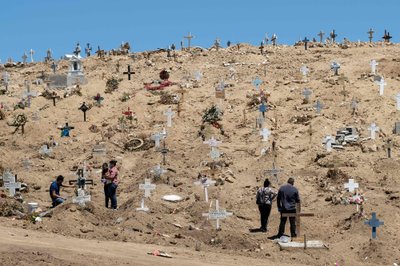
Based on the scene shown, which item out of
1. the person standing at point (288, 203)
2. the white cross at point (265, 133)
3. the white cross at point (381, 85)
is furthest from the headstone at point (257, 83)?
the person standing at point (288, 203)

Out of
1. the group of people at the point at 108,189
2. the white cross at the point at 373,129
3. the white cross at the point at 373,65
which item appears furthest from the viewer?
the white cross at the point at 373,65

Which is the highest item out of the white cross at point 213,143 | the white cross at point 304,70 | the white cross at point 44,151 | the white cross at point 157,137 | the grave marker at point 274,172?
the white cross at point 304,70

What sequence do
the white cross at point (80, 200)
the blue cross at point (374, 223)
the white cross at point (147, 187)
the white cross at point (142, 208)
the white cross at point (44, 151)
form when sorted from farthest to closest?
the white cross at point (44, 151)
the white cross at point (147, 187)
the white cross at point (142, 208)
the white cross at point (80, 200)
the blue cross at point (374, 223)

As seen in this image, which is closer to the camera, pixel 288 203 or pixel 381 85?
pixel 288 203

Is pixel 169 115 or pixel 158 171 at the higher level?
pixel 169 115

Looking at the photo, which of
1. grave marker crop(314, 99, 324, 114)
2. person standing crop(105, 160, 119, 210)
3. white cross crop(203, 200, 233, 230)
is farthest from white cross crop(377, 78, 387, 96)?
person standing crop(105, 160, 119, 210)

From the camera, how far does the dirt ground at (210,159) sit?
1703cm

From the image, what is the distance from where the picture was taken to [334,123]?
89.8ft

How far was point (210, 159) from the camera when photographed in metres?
24.6

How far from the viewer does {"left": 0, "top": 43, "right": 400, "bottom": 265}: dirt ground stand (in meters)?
17.0

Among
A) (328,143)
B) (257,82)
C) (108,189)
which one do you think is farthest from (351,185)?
(257,82)

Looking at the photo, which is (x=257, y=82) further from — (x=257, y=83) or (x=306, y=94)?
(x=306, y=94)

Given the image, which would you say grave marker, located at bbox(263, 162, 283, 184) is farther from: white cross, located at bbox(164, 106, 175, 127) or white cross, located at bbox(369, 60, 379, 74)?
white cross, located at bbox(369, 60, 379, 74)

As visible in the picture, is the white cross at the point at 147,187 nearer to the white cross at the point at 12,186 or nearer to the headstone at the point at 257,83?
the white cross at the point at 12,186
